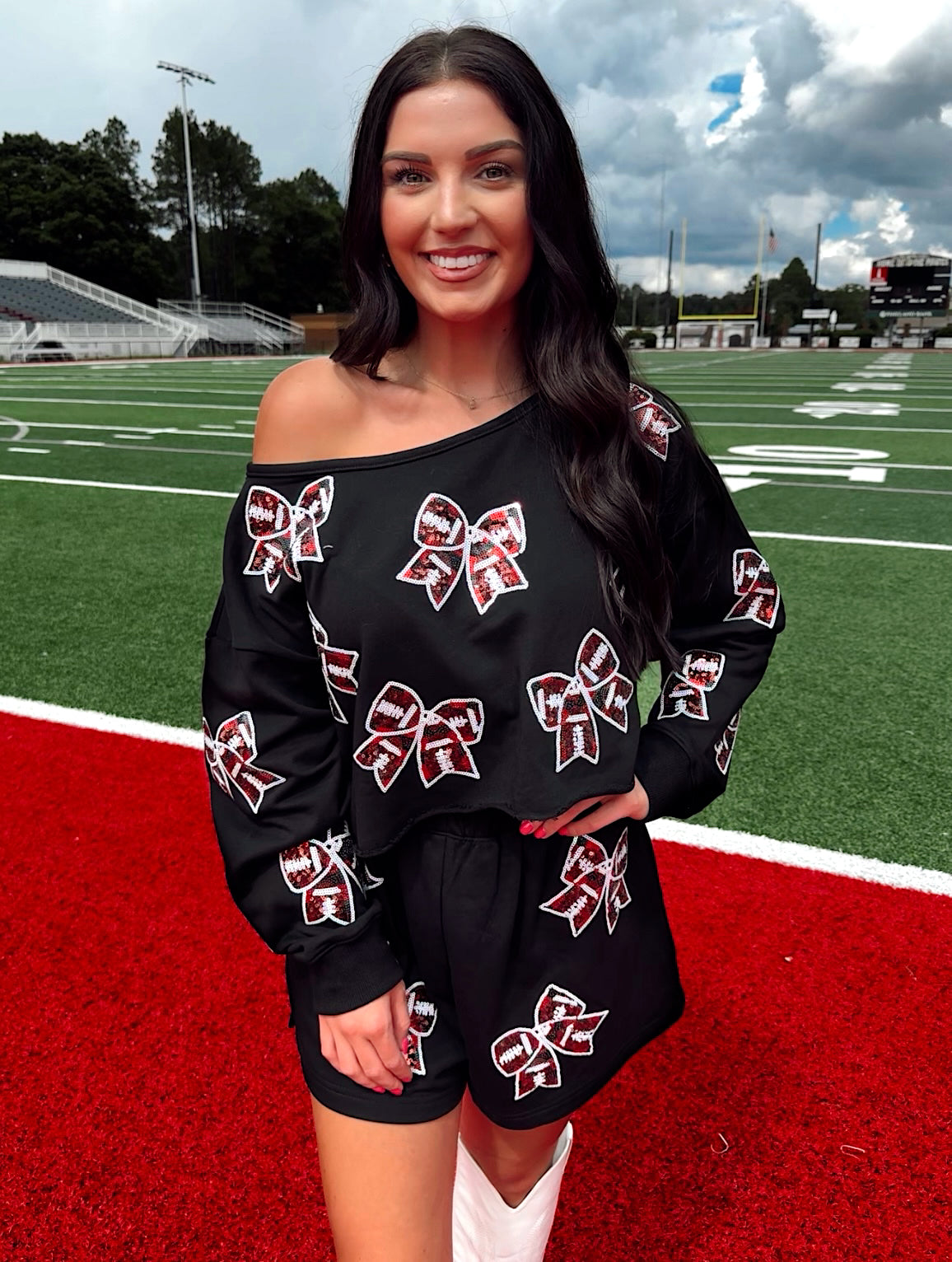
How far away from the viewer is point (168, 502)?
8094 millimetres

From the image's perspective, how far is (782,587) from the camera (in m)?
5.64

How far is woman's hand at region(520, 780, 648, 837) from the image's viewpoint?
1.23m

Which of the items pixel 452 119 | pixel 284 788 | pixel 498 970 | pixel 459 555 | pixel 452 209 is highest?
pixel 452 119

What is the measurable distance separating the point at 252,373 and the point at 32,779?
79.3 feet

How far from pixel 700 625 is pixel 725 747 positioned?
18 centimetres

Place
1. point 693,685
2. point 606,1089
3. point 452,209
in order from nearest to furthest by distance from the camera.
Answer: point 452,209 < point 693,685 < point 606,1089

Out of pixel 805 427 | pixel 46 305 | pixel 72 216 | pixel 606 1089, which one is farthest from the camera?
pixel 72 216

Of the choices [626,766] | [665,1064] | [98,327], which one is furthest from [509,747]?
[98,327]

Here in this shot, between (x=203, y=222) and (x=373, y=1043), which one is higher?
(x=203, y=222)

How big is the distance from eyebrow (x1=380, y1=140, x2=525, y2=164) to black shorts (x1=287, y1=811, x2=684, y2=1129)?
791mm

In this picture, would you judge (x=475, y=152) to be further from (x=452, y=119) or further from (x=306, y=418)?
(x=306, y=418)

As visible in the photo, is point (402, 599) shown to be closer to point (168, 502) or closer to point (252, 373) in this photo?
point (168, 502)

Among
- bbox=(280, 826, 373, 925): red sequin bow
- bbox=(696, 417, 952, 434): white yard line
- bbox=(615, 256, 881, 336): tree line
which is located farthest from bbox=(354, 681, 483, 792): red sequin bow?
bbox=(615, 256, 881, 336): tree line

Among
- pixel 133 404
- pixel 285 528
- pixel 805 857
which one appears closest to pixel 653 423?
pixel 285 528
